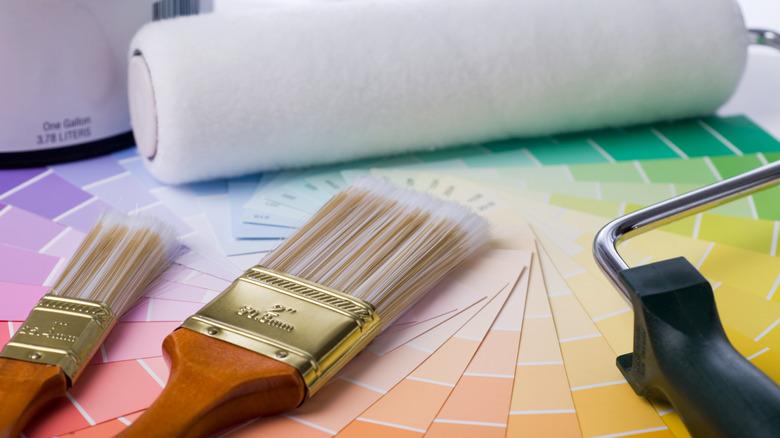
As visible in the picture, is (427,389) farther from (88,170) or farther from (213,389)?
(88,170)

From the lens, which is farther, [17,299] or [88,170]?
[88,170]

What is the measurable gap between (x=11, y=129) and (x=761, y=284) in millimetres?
604

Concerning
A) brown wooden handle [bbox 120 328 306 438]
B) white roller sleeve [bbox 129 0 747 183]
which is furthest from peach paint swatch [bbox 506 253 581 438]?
white roller sleeve [bbox 129 0 747 183]

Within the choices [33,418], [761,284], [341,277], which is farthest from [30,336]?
[761,284]

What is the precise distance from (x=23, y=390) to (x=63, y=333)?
5 cm

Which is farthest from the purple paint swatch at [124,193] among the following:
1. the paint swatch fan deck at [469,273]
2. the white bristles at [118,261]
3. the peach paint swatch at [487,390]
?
the peach paint swatch at [487,390]

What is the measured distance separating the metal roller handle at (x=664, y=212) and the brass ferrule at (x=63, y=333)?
31 centimetres

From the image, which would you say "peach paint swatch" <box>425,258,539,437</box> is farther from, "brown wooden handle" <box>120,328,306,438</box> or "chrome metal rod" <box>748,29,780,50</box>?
"chrome metal rod" <box>748,29,780,50</box>

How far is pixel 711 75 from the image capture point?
858 millimetres

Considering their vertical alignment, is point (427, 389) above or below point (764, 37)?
below

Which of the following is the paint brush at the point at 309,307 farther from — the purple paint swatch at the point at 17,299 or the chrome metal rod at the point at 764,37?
the chrome metal rod at the point at 764,37

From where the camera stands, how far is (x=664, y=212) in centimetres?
60

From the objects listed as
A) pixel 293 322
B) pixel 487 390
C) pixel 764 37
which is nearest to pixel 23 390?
pixel 293 322

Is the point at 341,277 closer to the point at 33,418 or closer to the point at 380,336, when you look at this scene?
the point at 380,336
